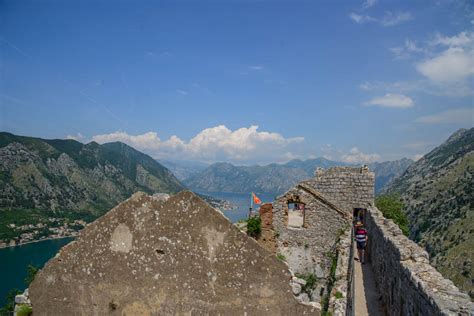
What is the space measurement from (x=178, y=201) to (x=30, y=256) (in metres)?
151

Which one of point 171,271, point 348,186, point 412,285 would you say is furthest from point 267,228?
point 171,271

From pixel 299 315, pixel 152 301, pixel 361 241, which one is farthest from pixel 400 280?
pixel 361 241

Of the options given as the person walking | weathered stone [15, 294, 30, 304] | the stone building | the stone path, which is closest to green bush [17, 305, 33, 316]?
weathered stone [15, 294, 30, 304]

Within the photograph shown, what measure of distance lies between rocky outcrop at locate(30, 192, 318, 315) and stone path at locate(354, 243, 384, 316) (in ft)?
25.3

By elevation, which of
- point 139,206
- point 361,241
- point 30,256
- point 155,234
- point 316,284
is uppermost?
point 139,206

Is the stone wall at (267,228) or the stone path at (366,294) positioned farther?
the stone wall at (267,228)

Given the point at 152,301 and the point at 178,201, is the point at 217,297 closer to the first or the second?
the point at 152,301

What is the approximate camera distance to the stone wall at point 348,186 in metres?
19.3

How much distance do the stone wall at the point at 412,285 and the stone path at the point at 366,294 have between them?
490mm

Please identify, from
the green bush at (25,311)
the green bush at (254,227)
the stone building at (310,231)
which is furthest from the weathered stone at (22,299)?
the stone building at (310,231)

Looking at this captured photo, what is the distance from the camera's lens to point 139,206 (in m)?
5.33

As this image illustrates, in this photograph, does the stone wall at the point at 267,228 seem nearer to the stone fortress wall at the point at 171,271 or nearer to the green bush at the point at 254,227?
the green bush at the point at 254,227

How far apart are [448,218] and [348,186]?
82.4 meters

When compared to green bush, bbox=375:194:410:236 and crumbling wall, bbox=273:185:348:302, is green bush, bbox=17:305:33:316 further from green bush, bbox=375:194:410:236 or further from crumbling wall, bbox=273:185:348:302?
green bush, bbox=375:194:410:236
